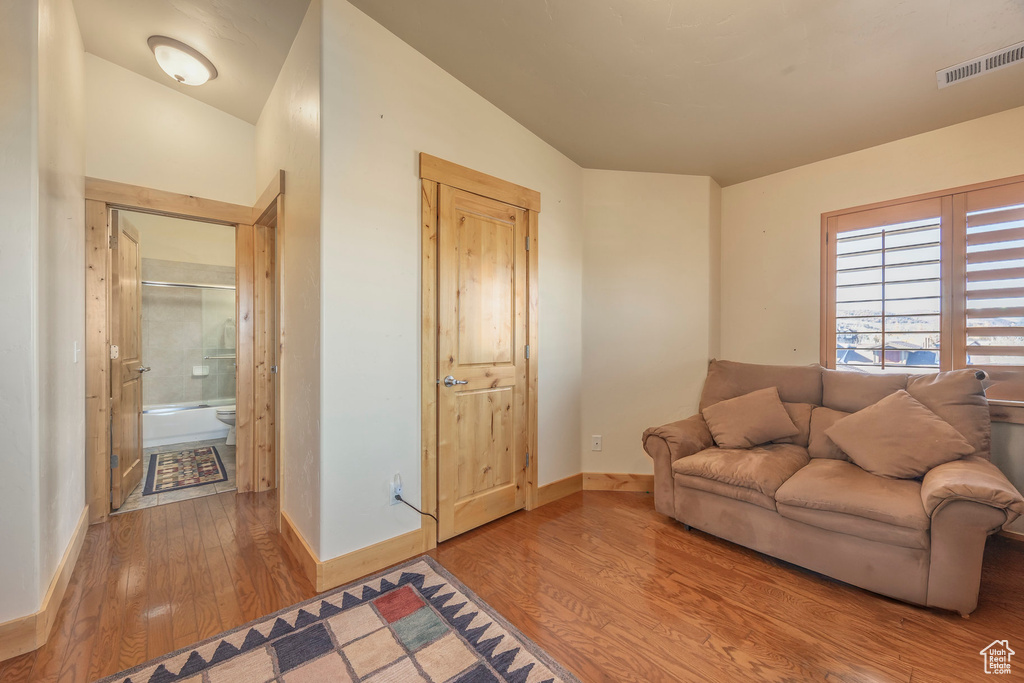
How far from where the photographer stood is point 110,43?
2488 mm

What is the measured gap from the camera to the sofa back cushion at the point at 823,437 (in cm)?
249

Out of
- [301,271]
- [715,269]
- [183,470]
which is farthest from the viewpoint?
[183,470]

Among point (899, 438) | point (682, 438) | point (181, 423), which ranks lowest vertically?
point (181, 423)

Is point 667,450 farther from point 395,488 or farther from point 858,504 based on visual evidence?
point 395,488

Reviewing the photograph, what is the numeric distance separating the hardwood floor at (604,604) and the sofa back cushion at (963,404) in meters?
0.68

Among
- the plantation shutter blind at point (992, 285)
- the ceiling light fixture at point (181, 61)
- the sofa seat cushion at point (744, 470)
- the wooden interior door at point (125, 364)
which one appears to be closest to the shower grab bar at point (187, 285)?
the wooden interior door at point (125, 364)

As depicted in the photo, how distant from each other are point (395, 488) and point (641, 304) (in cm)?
233

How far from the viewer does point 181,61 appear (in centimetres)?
242

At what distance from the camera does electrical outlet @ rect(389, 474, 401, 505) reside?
2123mm

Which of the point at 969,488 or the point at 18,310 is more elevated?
the point at 18,310

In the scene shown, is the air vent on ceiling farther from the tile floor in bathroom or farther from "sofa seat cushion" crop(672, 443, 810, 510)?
the tile floor in bathroom

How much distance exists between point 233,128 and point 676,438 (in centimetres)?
396

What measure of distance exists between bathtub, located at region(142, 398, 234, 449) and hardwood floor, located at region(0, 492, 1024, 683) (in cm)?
225

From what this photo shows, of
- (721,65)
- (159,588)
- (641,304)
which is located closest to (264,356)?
(159,588)
